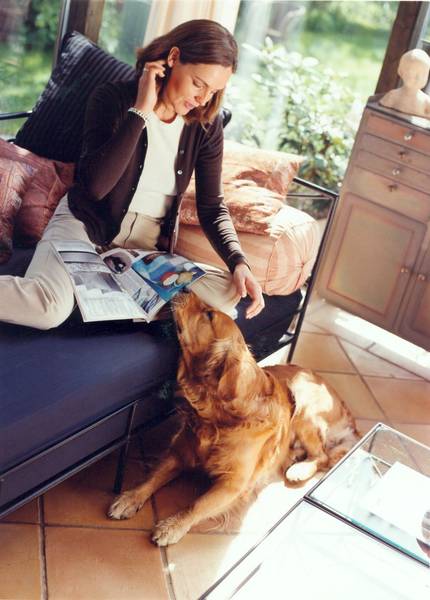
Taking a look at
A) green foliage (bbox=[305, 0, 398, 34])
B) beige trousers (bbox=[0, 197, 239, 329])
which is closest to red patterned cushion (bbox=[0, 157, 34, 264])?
beige trousers (bbox=[0, 197, 239, 329])

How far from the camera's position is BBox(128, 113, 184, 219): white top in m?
2.16

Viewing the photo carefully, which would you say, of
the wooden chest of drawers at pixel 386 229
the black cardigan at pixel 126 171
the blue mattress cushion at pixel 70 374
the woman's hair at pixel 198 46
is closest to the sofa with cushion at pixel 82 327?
the blue mattress cushion at pixel 70 374

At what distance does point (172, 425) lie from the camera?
8.02 ft

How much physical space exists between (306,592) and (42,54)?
212 cm

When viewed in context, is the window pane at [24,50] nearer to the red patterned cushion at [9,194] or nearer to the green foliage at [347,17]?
the red patterned cushion at [9,194]

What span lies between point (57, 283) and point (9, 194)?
41 cm

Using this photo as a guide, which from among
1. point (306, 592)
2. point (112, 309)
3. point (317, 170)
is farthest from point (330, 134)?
point (306, 592)

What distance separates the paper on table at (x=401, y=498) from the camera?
5.59 feet

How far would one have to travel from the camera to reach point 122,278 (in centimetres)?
207

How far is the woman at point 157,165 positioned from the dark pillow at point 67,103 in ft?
0.91

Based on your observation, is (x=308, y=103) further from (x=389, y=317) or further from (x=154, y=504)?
(x=154, y=504)

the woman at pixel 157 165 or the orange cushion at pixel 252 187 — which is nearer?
the woman at pixel 157 165

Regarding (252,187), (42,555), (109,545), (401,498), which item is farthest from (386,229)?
(42,555)

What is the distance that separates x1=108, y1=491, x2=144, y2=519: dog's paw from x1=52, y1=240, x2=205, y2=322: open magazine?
0.45 meters
